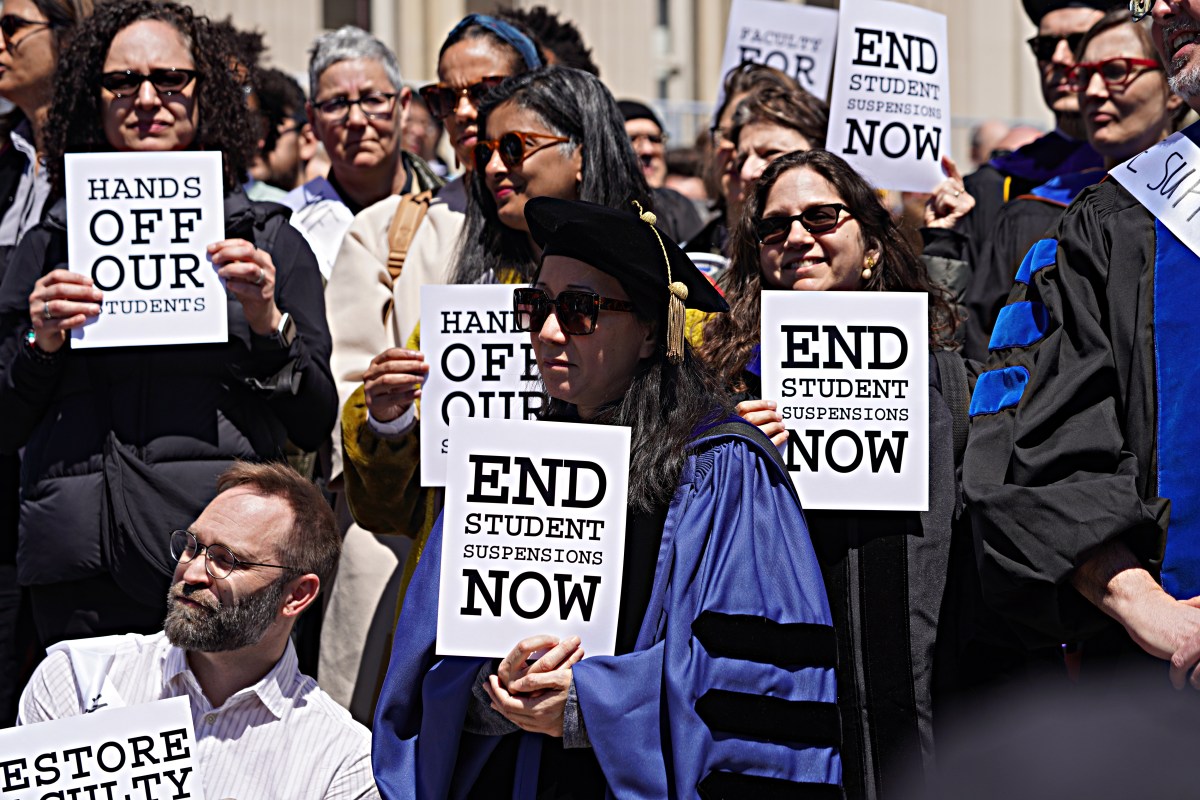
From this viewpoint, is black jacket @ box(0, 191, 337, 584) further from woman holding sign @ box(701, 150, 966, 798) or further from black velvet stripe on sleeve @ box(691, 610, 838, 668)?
black velvet stripe on sleeve @ box(691, 610, 838, 668)

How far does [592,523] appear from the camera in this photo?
359cm

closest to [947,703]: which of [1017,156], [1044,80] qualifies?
[1017,156]

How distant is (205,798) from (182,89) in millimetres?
2250

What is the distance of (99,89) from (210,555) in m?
1.65

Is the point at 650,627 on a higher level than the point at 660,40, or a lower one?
lower

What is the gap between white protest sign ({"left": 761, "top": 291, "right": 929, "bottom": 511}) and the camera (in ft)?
14.0

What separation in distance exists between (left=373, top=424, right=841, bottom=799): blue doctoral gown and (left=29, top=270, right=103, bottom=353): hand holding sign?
1.84 metres

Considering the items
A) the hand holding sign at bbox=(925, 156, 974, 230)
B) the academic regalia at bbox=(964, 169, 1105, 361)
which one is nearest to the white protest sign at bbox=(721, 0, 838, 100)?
the hand holding sign at bbox=(925, 156, 974, 230)

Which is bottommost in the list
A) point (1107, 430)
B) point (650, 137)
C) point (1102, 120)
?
point (1107, 430)

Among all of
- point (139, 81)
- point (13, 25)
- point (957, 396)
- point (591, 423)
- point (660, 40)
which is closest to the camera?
point (591, 423)

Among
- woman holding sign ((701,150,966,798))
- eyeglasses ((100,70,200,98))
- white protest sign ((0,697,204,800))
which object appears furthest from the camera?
eyeglasses ((100,70,200,98))

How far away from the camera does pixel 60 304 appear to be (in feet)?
15.9

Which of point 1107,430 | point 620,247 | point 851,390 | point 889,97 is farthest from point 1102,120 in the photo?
point 620,247

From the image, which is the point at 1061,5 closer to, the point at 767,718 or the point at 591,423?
the point at 591,423
